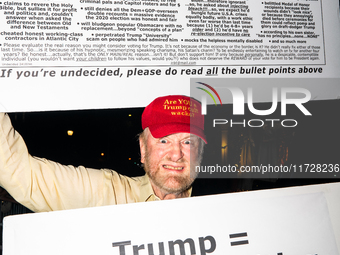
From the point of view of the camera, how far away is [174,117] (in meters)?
1.17

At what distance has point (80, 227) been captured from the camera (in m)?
0.91

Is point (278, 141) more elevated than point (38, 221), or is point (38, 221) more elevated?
point (278, 141)

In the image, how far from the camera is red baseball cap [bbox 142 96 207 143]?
113 cm

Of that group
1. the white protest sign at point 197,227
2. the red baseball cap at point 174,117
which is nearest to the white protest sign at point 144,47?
the red baseball cap at point 174,117

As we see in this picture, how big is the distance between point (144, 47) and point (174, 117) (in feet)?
1.01

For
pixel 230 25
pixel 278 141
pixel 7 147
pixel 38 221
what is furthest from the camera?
pixel 278 141

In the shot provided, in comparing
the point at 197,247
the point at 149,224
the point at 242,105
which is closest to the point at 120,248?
the point at 149,224

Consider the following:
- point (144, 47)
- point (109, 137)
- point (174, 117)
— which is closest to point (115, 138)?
point (109, 137)

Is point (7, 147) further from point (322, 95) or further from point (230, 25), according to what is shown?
point (322, 95)

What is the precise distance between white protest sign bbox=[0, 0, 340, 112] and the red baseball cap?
→ 0.06 meters

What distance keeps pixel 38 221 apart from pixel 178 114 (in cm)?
64

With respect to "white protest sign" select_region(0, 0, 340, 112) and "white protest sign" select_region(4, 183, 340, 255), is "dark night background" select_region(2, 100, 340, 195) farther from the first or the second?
"white protest sign" select_region(4, 183, 340, 255)

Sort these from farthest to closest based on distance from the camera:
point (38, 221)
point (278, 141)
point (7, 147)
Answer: point (278, 141) < point (7, 147) < point (38, 221)

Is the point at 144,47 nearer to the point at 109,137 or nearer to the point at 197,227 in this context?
the point at 109,137
